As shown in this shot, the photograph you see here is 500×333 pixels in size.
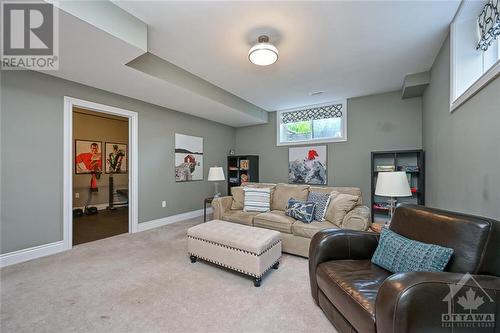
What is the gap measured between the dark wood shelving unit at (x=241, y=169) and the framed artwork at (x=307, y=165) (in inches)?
36.5

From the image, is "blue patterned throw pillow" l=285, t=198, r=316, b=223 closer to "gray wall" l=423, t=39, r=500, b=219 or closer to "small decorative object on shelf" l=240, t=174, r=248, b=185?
"gray wall" l=423, t=39, r=500, b=219

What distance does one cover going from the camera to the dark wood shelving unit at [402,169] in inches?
144

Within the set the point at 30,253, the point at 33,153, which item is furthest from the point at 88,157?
the point at 30,253

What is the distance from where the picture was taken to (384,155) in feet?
13.8

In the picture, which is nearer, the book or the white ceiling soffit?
the white ceiling soffit

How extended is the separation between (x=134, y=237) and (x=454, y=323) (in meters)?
3.85

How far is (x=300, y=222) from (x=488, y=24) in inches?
99.9

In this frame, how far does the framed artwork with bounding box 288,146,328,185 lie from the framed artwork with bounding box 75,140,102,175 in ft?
16.4

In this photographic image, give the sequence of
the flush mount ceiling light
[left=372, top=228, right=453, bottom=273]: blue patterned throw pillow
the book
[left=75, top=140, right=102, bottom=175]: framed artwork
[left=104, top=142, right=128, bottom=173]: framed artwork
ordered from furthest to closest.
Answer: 1. [left=104, top=142, right=128, bottom=173]: framed artwork
2. [left=75, top=140, right=102, bottom=175]: framed artwork
3. the book
4. the flush mount ceiling light
5. [left=372, top=228, right=453, bottom=273]: blue patterned throw pillow

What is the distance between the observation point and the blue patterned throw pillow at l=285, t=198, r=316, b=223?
Result: 2934mm

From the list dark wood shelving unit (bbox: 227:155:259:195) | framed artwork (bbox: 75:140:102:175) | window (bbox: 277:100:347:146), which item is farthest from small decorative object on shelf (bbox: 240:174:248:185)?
framed artwork (bbox: 75:140:102:175)

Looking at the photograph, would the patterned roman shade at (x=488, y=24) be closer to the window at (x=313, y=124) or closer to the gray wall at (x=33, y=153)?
the window at (x=313, y=124)

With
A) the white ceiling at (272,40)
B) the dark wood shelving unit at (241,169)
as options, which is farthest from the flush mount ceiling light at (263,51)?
the dark wood shelving unit at (241,169)

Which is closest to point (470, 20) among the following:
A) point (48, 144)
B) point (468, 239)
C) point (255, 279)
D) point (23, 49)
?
point (468, 239)
